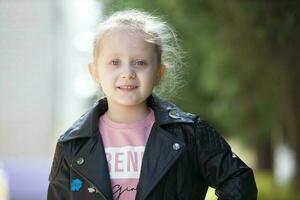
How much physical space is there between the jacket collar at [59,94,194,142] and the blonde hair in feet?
0.56

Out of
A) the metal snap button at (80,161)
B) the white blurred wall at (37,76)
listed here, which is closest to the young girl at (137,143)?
the metal snap button at (80,161)

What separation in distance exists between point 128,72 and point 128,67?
0.09 feet

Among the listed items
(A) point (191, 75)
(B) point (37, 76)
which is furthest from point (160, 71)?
(A) point (191, 75)

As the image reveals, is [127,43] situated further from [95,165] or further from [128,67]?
[95,165]

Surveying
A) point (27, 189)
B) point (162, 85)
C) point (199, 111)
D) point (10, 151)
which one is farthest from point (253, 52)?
point (199, 111)

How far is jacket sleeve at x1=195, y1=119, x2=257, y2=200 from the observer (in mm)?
2855

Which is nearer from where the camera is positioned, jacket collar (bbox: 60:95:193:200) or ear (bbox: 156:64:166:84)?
jacket collar (bbox: 60:95:193:200)

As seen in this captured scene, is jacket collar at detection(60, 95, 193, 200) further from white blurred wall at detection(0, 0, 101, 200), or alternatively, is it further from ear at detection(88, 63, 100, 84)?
white blurred wall at detection(0, 0, 101, 200)

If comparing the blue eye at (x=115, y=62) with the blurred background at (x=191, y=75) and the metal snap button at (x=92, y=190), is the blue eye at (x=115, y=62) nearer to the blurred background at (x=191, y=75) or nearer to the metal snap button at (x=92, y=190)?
the metal snap button at (x=92, y=190)

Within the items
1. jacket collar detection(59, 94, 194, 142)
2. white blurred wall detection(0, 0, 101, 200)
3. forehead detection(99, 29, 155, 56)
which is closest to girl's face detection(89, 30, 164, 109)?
forehead detection(99, 29, 155, 56)

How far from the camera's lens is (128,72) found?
9.73 ft

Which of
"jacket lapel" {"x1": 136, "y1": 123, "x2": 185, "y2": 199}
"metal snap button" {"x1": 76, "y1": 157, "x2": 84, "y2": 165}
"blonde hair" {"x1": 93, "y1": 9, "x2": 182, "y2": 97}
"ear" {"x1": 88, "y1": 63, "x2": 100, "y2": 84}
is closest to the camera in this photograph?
"jacket lapel" {"x1": 136, "y1": 123, "x2": 185, "y2": 199}

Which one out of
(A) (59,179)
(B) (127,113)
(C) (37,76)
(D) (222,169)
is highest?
(B) (127,113)

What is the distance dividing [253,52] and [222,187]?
621cm
